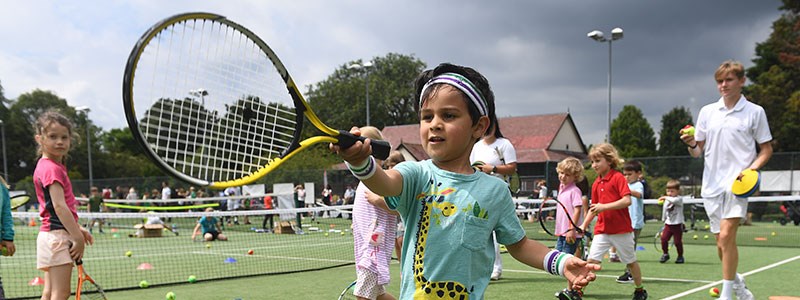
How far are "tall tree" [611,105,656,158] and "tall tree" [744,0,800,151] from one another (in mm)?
30208

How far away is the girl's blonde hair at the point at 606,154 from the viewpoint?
701cm

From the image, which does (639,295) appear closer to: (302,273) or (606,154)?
(606,154)

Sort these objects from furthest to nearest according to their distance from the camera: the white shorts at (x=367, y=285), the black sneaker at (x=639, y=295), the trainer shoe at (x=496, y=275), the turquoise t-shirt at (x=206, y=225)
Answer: the turquoise t-shirt at (x=206, y=225)
the trainer shoe at (x=496, y=275)
the black sneaker at (x=639, y=295)
the white shorts at (x=367, y=285)

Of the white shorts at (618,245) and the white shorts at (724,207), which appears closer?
the white shorts at (724,207)

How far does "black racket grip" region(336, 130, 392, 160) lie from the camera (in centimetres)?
249

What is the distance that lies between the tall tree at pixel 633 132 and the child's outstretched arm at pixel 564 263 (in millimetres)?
74629

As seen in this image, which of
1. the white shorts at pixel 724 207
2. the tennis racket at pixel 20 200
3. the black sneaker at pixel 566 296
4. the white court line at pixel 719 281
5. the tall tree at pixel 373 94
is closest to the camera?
the black sneaker at pixel 566 296

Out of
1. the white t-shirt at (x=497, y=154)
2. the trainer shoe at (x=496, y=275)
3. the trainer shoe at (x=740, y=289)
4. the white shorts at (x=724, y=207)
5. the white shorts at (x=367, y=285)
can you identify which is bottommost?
the trainer shoe at (x=496, y=275)

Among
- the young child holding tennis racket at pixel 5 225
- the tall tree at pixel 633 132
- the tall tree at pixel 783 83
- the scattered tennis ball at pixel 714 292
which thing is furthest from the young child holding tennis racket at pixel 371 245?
the tall tree at pixel 633 132

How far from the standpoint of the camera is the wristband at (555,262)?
9.15ft

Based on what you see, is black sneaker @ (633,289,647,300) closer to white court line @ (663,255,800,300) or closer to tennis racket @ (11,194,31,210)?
white court line @ (663,255,800,300)

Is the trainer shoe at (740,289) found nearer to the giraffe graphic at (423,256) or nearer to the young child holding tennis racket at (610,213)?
the young child holding tennis racket at (610,213)

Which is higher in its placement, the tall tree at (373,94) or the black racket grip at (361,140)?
the tall tree at (373,94)

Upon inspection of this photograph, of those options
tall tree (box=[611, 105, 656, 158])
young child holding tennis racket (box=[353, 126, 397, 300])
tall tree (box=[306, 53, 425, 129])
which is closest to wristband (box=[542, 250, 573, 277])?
young child holding tennis racket (box=[353, 126, 397, 300])
